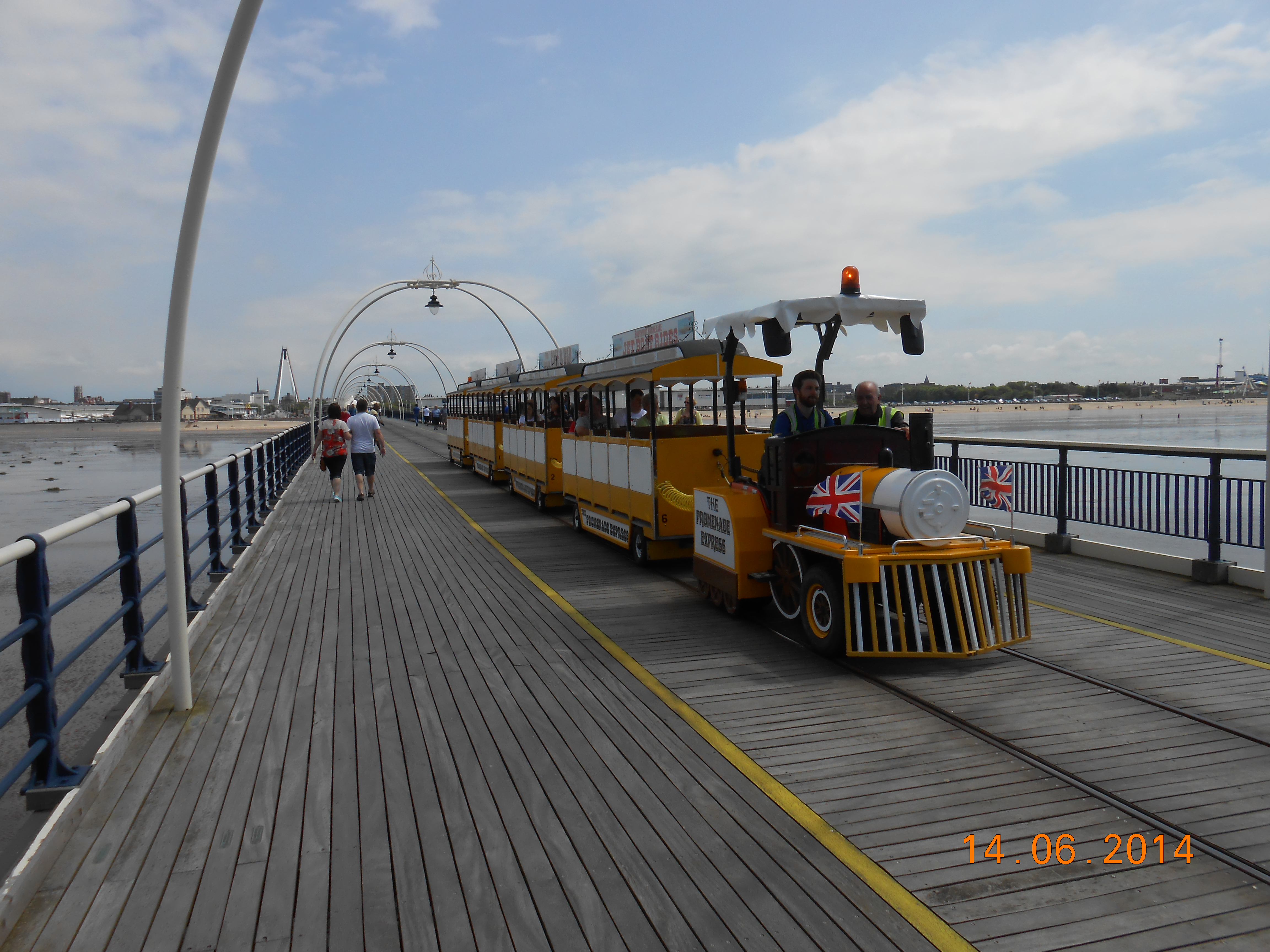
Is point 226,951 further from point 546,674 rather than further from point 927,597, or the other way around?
point 927,597

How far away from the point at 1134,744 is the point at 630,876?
9.10 feet

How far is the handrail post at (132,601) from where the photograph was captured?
495 centimetres

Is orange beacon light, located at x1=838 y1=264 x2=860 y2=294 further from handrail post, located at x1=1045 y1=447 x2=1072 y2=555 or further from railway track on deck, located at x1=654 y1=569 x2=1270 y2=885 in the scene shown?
handrail post, located at x1=1045 y1=447 x2=1072 y2=555

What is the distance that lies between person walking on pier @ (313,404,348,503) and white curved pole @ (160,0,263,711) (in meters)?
10.4

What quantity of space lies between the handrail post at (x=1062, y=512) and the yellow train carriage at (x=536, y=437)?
6.46 meters

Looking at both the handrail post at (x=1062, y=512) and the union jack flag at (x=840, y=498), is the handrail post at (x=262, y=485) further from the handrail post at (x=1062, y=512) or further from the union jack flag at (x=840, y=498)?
the handrail post at (x=1062, y=512)

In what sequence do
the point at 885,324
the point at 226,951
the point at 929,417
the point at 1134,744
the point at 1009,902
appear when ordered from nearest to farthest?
1. the point at 226,951
2. the point at 1009,902
3. the point at 1134,744
4. the point at 929,417
5. the point at 885,324

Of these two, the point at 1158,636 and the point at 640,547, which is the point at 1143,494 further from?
the point at 640,547

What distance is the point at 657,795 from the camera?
3.85 metres

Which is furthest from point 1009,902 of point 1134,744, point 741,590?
point 741,590

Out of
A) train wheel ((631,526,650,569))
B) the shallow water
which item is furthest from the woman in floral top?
train wheel ((631,526,650,569))

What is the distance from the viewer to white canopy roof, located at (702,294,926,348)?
6.11 meters

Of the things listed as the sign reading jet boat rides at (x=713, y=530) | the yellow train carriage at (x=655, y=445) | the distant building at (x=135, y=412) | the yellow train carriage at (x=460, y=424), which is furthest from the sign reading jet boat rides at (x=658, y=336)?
the distant building at (x=135, y=412)

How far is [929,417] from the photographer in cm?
575
